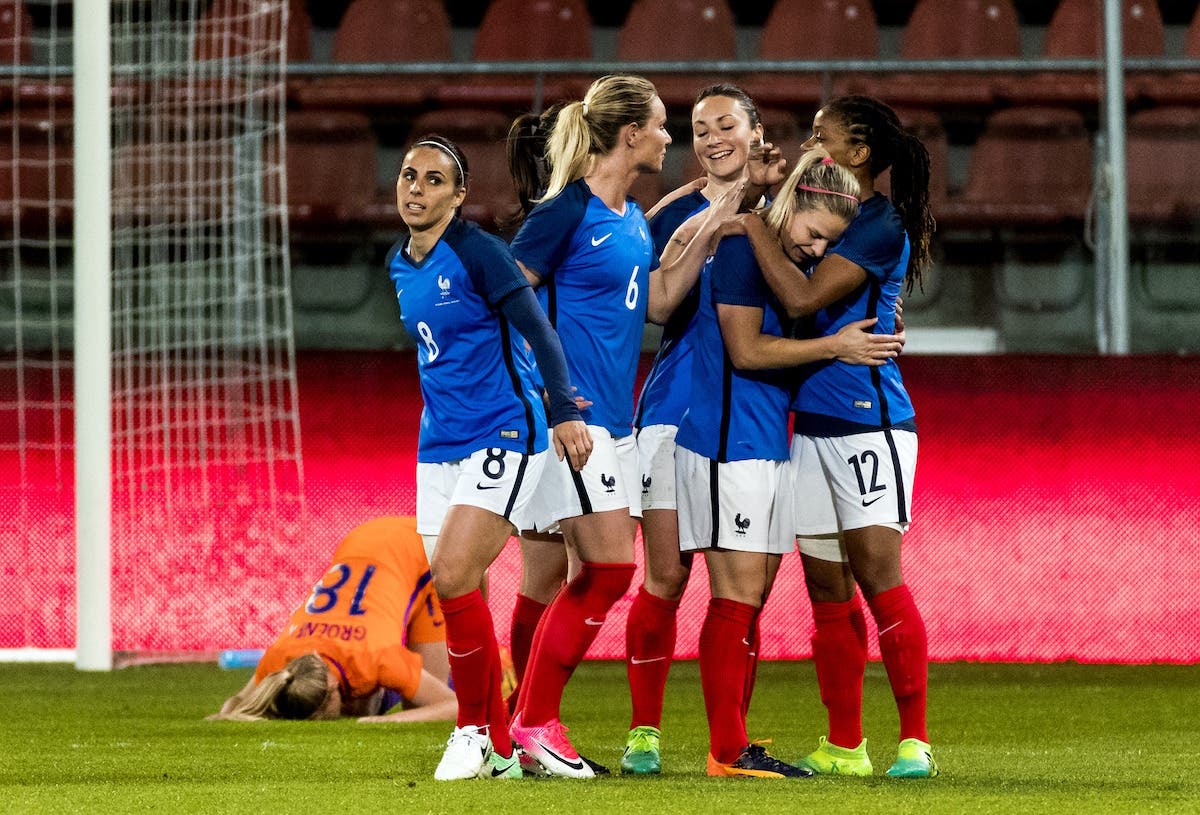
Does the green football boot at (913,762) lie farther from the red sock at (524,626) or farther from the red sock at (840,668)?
the red sock at (524,626)

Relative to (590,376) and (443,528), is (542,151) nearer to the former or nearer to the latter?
(590,376)

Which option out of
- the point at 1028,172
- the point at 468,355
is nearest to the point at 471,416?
the point at 468,355

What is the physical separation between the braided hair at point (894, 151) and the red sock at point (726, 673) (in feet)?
3.25

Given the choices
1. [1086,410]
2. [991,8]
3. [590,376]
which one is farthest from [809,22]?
[590,376]

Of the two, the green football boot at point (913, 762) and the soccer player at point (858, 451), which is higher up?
the soccer player at point (858, 451)

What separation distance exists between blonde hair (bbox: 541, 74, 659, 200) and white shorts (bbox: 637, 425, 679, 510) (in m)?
0.63

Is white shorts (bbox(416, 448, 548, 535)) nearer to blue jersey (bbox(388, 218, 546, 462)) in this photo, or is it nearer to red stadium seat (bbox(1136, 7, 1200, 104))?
blue jersey (bbox(388, 218, 546, 462))

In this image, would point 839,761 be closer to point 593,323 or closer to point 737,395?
point 737,395

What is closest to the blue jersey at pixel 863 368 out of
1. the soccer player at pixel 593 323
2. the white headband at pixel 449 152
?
the soccer player at pixel 593 323

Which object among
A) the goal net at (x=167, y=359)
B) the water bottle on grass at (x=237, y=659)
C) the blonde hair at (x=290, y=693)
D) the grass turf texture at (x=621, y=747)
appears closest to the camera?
the grass turf texture at (x=621, y=747)

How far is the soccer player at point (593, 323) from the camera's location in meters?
3.79

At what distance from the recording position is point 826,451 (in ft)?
12.5

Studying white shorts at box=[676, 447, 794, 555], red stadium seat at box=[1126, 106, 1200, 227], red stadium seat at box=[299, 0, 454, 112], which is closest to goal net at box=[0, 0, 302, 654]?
red stadium seat at box=[299, 0, 454, 112]

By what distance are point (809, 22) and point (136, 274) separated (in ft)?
13.1
